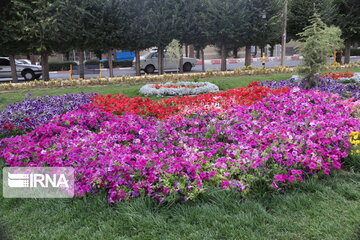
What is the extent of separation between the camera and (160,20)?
18.6 m

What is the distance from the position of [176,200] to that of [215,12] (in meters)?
17.4

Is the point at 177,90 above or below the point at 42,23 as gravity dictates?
below

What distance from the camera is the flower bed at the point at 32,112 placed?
6.68 meters

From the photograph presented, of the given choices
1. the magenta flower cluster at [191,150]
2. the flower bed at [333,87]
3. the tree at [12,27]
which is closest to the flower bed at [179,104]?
the magenta flower cluster at [191,150]

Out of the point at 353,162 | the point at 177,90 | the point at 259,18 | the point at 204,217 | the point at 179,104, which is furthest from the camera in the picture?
the point at 259,18

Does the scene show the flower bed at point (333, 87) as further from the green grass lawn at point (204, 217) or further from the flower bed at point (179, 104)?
the green grass lawn at point (204, 217)

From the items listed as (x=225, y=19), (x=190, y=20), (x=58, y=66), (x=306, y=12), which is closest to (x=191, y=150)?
(x=225, y=19)

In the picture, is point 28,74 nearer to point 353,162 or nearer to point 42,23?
point 42,23

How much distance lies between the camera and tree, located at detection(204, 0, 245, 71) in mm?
19109

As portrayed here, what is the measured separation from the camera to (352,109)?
6.50 meters

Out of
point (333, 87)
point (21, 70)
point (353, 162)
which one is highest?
point (21, 70)

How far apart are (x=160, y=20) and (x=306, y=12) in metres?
10.8

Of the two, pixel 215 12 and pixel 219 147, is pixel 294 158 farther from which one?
pixel 215 12

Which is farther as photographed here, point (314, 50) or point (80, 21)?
point (80, 21)
